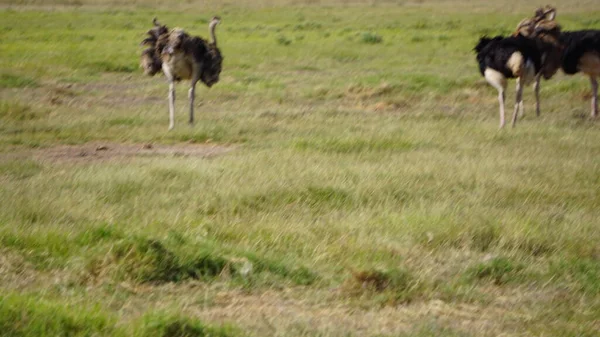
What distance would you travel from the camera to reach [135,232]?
6027mm

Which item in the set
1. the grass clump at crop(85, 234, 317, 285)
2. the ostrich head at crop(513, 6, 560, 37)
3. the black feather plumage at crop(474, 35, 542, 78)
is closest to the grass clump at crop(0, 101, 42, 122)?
the black feather plumage at crop(474, 35, 542, 78)

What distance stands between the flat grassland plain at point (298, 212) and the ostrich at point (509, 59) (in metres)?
0.62

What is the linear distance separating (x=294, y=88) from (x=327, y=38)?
1161cm

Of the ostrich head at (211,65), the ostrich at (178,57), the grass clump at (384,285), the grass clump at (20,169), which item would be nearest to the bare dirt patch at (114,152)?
the grass clump at (20,169)

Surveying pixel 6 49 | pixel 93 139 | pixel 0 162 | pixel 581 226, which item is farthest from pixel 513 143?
pixel 6 49

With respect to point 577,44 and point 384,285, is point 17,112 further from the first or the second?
point 384,285

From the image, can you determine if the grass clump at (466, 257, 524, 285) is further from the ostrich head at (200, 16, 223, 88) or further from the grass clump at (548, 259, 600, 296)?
the ostrich head at (200, 16, 223, 88)

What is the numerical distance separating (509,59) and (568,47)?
5.45ft

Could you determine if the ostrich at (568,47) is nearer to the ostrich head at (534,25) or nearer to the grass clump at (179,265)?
the ostrich head at (534,25)

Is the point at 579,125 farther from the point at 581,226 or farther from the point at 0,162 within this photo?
the point at 0,162

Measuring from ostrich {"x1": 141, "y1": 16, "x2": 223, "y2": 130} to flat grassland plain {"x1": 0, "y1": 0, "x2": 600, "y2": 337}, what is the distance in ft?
2.03

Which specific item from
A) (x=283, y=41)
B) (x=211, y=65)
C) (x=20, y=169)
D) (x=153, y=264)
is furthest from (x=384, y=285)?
(x=283, y=41)

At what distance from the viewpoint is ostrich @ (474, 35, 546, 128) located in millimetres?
12141

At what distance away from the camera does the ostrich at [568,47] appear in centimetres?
1302
